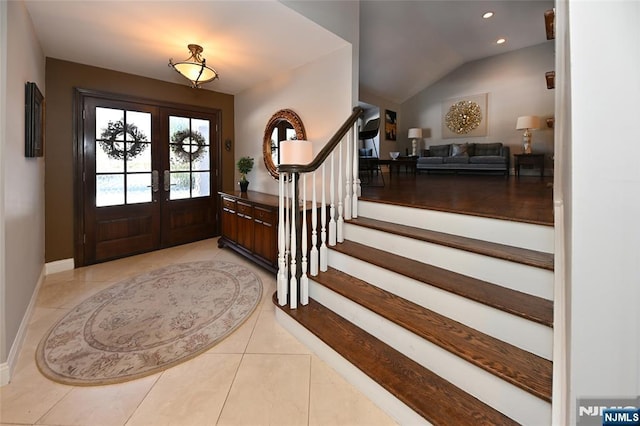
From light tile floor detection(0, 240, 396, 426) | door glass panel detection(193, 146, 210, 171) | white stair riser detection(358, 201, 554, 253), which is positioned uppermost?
door glass panel detection(193, 146, 210, 171)

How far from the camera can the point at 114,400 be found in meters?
1.55

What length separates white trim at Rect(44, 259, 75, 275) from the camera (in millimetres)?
3432

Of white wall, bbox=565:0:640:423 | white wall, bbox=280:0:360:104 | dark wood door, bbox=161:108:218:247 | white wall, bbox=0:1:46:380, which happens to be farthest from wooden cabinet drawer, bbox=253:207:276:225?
white wall, bbox=565:0:640:423

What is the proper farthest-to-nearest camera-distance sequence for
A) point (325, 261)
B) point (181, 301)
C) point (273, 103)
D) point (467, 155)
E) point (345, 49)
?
point (467, 155) → point (273, 103) → point (345, 49) → point (181, 301) → point (325, 261)

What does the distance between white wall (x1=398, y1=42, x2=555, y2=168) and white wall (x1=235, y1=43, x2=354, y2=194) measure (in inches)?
225

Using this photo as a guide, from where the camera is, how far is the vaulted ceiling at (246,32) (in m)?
2.52

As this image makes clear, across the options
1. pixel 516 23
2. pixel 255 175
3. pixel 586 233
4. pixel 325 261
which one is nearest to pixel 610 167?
pixel 586 233

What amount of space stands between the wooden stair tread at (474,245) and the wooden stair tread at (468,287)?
0.18 m

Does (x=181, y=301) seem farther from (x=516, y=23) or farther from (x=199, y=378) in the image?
(x=516, y=23)

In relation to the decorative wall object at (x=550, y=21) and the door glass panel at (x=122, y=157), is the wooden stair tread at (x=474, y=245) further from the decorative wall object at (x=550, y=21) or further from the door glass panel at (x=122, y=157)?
the door glass panel at (x=122, y=157)

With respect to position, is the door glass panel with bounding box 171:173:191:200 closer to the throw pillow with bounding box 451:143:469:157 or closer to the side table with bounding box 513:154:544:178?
the throw pillow with bounding box 451:143:469:157

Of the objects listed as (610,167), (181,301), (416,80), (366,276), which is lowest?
(181,301)

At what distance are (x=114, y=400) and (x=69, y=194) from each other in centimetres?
318

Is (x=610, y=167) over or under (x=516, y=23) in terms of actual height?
under
